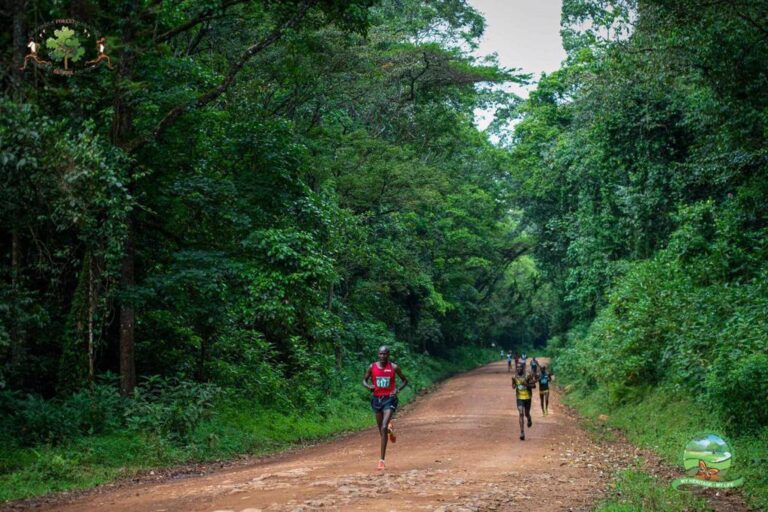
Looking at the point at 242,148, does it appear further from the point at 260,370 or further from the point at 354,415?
the point at 354,415

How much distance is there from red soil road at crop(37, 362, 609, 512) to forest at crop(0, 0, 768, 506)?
201 cm

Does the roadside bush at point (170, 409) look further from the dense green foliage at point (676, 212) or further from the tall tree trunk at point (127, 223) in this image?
the dense green foliage at point (676, 212)

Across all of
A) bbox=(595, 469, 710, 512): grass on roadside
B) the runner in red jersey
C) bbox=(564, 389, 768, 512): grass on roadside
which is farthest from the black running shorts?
bbox=(564, 389, 768, 512): grass on roadside

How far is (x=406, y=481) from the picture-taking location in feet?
35.0

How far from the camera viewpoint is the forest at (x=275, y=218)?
43.9 ft

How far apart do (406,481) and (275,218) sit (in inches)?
341

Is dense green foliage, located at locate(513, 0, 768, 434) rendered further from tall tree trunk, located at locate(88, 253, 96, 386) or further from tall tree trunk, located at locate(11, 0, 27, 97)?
tall tree trunk, located at locate(11, 0, 27, 97)

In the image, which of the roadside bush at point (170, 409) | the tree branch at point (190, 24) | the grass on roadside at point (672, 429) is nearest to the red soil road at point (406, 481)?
the grass on roadside at point (672, 429)

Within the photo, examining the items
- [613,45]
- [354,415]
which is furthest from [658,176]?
[354,415]

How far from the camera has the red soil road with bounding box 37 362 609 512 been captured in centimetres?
906

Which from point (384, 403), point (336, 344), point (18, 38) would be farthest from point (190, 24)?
point (336, 344)

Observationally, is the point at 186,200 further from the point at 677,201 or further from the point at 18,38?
the point at 677,201

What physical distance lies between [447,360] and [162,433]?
44422mm

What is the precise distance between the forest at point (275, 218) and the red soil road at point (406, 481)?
201cm
